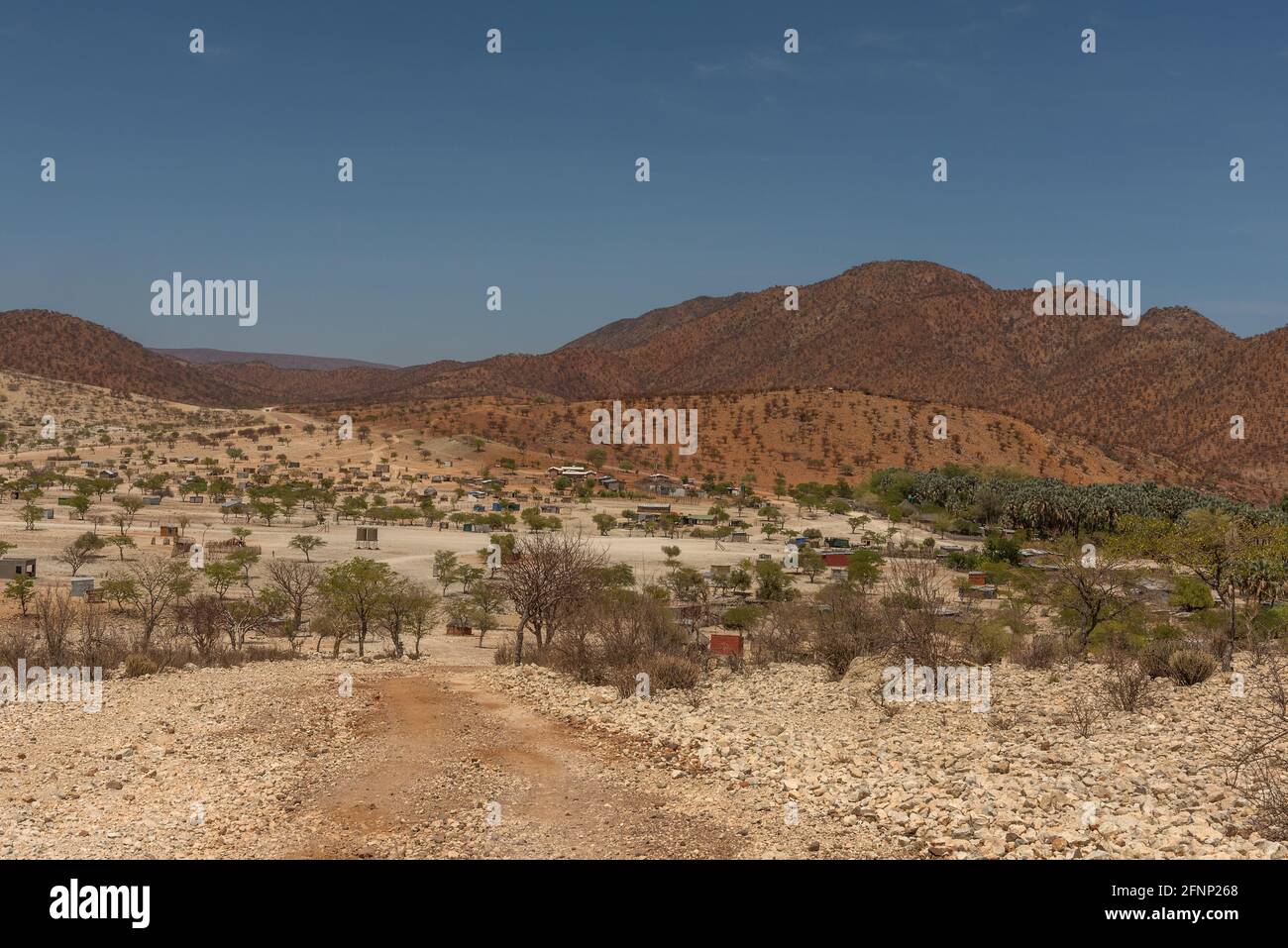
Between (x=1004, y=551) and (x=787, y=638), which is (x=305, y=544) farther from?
(x=1004, y=551)

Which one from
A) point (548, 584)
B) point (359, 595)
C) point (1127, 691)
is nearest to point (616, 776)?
point (1127, 691)

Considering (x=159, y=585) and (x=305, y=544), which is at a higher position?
(x=305, y=544)

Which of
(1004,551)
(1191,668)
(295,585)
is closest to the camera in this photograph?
(1191,668)

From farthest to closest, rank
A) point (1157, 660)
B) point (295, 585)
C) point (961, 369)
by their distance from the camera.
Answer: point (961, 369), point (295, 585), point (1157, 660)

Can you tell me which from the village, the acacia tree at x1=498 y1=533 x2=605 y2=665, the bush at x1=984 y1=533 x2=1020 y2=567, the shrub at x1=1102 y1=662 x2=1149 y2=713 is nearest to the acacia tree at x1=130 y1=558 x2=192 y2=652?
the village

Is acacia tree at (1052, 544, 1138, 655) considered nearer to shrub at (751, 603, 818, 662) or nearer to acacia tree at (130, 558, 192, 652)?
shrub at (751, 603, 818, 662)

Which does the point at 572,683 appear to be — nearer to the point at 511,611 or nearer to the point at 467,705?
the point at 467,705
